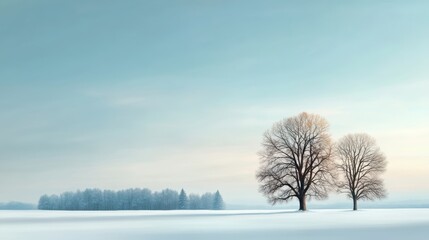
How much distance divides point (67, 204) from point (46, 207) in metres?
10.2

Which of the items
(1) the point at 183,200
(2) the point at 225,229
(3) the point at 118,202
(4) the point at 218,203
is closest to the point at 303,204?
(2) the point at 225,229

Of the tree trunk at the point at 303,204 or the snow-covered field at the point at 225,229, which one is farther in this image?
the tree trunk at the point at 303,204

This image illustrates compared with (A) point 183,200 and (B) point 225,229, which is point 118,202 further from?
(B) point 225,229

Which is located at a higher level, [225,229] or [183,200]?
[183,200]

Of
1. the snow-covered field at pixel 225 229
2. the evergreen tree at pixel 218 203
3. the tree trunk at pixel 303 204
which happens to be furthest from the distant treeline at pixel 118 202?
the snow-covered field at pixel 225 229

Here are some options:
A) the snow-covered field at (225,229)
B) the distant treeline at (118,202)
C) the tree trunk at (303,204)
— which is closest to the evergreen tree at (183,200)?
the distant treeline at (118,202)

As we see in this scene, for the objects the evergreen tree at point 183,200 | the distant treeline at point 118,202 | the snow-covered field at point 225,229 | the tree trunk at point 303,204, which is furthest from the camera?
the distant treeline at point 118,202

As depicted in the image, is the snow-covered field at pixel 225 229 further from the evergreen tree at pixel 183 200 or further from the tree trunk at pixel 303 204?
the evergreen tree at pixel 183 200

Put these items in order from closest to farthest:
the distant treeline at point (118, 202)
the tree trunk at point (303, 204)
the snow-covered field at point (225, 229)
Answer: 1. the snow-covered field at point (225, 229)
2. the tree trunk at point (303, 204)
3. the distant treeline at point (118, 202)

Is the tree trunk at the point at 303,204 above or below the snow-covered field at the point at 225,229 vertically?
above

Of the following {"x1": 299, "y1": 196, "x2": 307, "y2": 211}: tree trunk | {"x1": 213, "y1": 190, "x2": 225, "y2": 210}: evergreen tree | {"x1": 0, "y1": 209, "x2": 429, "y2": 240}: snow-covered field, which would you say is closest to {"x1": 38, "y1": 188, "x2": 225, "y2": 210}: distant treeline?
{"x1": 213, "y1": 190, "x2": 225, "y2": 210}: evergreen tree

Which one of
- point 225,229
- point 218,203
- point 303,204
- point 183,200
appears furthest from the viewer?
point 218,203

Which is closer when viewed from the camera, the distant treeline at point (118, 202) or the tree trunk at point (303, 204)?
the tree trunk at point (303, 204)

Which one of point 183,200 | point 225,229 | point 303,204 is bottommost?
point 225,229
